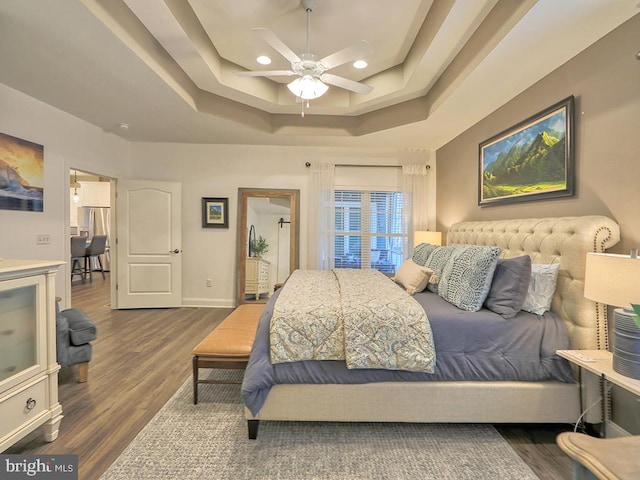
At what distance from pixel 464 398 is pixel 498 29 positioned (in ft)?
7.85

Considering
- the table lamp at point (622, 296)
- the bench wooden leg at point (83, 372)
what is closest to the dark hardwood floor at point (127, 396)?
the bench wooden leg at point (83, 372)

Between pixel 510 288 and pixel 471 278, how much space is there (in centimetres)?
23

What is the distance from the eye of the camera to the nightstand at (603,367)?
1.34 metres

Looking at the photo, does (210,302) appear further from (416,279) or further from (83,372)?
(416,279)

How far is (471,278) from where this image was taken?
2031mm

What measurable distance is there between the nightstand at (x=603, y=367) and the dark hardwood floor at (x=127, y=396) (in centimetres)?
48

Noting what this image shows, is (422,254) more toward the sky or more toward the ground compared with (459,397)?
more toward the sky

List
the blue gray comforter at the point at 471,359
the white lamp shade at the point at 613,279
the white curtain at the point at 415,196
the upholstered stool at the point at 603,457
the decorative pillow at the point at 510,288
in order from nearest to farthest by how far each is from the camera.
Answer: the upholstered stool at the point at 603,457
the white lamp shade at the point at 613,279
the blue gray comforter at the point at 471,359
the decorative pillow at the point at 510,288
the white curtain at the point at 415,196

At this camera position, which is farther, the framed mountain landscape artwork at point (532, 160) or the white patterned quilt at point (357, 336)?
the framed mountain landscape artwork at point (532, 160)

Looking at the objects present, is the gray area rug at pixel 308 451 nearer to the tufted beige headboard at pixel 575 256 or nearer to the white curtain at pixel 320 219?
the tufted beige headboard at pixel 575 256

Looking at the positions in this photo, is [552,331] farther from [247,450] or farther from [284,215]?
[284,215]

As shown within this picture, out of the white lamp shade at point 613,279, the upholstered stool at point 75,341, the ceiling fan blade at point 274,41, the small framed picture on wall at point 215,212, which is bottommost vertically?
the upholstered stool at point 75,341

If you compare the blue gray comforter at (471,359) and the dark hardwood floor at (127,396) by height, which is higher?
the blue gray comforter at (471,359)

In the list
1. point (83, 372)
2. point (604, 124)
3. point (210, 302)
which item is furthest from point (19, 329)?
point (604, 124)
